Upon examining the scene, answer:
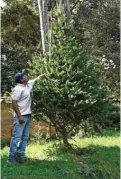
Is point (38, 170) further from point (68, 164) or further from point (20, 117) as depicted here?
point (20, 117)

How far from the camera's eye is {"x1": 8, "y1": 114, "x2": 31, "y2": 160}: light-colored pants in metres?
7.16

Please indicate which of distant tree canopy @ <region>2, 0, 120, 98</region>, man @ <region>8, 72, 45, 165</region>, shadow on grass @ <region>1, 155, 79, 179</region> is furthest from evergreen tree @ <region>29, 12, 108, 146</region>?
distant tree canopy @ <region>2, 0, 120, 98</region>

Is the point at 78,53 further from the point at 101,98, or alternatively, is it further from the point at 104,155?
the point at 104,155

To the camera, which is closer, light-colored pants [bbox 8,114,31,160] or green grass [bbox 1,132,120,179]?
green grass [bbox 1,132,120,179]

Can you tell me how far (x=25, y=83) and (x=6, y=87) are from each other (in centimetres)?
909

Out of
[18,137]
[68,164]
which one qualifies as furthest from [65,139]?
[18,137]

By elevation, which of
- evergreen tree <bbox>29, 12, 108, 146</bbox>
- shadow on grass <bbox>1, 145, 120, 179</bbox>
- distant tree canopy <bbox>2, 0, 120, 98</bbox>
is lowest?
shadow on grass <bbox>1, 145, 120, 179</bbox>

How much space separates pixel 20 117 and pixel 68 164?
138 cm

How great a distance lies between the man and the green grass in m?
0.23

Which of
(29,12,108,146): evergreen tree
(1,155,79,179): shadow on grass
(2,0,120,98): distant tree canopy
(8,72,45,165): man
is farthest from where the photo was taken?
(2,0,120,98): distant tree canopy

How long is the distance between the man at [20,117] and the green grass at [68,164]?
23 cm

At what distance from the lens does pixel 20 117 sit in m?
7.04

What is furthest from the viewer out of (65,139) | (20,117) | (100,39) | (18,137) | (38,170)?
(100,39)

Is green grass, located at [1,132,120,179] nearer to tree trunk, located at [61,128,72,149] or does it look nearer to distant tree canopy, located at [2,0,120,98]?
tree trunk, located at [61,128,72,149]
